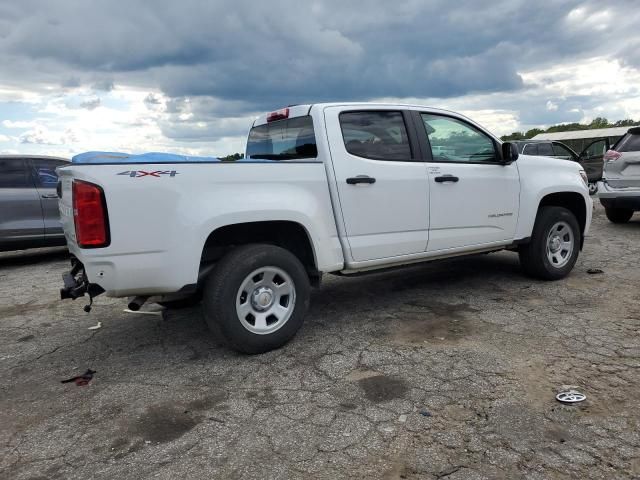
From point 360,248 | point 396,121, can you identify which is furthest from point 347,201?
point 396,121

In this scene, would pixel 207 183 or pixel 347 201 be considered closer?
pixel 207 183

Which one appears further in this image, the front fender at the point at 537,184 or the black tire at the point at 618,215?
the black tire at the point at 618,215

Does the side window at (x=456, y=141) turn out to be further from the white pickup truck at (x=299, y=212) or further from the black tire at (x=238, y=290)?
the black tire at (x=238, y=290)

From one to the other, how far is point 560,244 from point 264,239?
11.8 feet

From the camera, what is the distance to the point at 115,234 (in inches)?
132

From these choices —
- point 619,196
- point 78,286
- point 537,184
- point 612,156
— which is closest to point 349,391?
point 78,286

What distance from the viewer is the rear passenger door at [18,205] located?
7723 mm

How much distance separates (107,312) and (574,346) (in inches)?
173

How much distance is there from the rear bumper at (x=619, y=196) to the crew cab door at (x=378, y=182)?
19.7 feet

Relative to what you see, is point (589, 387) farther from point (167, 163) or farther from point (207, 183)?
point (167, 163)

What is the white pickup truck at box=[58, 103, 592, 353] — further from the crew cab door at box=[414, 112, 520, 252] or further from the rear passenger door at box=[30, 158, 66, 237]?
the rear passenger door at box=[30, 158, 66, 237]

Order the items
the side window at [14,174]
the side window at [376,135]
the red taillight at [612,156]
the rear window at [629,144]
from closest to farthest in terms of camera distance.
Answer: the side window at [376,135] < the side window at [14,174] < the rear window at [629,144] < the red taillight at [612,156]

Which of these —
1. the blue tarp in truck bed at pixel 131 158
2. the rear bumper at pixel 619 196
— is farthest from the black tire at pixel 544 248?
the rear bumper at pixel 619 196

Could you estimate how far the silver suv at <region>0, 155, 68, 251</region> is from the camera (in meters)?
7.75
